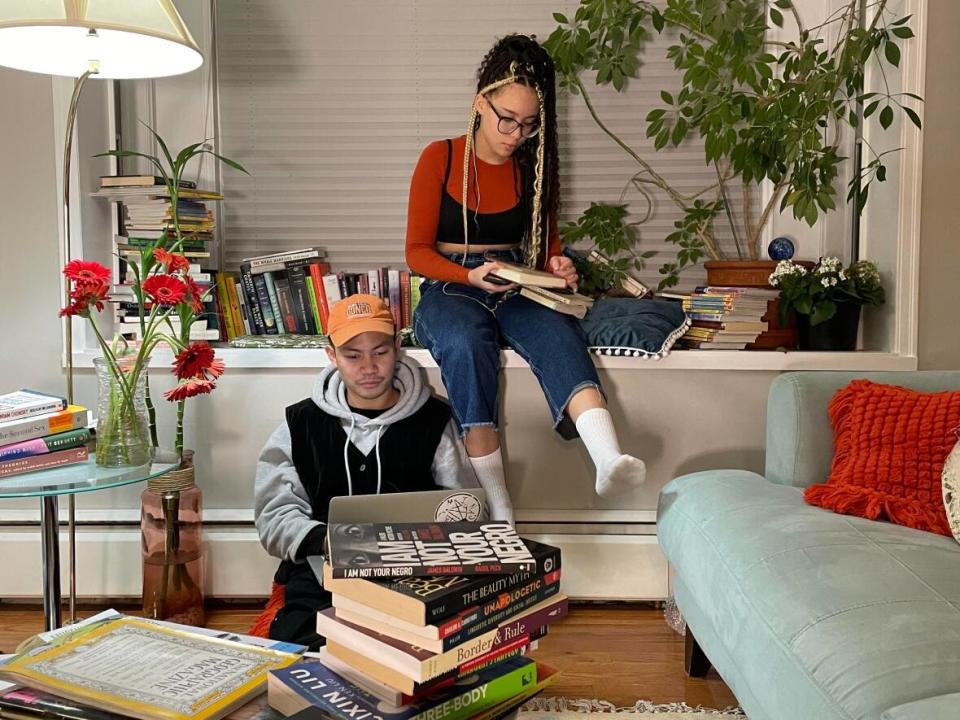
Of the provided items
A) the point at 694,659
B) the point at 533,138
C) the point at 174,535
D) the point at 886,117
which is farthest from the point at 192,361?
the point at 886,117

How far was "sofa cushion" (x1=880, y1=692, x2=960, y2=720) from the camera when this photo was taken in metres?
1.09

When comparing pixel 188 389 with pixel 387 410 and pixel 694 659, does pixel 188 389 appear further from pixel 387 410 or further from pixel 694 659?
pixel 694 659

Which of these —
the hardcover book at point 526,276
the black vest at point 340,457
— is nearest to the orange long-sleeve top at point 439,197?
the hardcover book at point 526,276

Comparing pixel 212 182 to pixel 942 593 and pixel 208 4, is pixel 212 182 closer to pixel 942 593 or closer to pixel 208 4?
pixel 208 4

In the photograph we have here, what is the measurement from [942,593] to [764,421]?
46.2 inches

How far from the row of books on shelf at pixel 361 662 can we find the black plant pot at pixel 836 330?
1564mm

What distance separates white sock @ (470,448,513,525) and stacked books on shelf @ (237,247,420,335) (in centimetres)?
67

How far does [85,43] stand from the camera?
7.04 ft

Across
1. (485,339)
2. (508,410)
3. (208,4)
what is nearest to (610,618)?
(508,410)

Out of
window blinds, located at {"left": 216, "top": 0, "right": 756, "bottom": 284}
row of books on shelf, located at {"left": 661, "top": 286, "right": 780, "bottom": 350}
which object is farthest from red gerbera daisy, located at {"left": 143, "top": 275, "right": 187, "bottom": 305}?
row of books on shelf, located at {"left": 661, "top": 286, "right": 780, "bottom": 350}

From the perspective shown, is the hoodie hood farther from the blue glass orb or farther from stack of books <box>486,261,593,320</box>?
the blue glass orb

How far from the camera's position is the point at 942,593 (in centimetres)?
144

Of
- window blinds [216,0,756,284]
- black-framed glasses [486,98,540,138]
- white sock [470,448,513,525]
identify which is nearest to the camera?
white sock [470,448,513,525]

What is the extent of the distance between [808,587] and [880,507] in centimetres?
44
